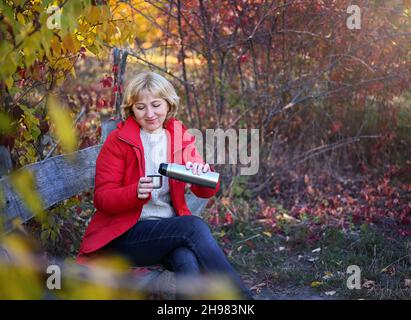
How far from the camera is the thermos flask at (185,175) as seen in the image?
281 cm

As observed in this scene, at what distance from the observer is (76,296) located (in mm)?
1354

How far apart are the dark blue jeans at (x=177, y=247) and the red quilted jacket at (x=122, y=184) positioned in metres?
0.07

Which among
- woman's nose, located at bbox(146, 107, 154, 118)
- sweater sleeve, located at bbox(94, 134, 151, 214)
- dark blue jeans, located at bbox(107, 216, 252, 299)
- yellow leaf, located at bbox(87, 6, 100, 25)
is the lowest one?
dark blue jeans, located at bbox(107, 216, 252, 299)

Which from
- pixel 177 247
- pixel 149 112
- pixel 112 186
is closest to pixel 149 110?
pixel 149 112

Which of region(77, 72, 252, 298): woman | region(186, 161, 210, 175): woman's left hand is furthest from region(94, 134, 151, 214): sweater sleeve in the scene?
region(186, 161, 210, 175): woman's left hand

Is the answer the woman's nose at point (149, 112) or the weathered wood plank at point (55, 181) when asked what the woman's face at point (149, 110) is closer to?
the woman's nose at point (149, 112)

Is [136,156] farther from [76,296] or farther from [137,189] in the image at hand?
[76,296]

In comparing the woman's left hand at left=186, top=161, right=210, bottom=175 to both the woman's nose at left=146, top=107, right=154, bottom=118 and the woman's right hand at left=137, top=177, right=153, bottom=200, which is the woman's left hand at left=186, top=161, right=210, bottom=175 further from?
the woman's nose at left=146, top=107, right=154, bottom=118

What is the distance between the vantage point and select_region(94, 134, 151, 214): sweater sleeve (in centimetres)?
285

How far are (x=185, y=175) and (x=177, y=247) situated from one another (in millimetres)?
326

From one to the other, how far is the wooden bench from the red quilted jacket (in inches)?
6.0

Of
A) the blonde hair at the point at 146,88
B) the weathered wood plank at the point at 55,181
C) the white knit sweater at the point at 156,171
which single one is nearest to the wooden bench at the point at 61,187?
the weathered wood plank at the point at 55,181

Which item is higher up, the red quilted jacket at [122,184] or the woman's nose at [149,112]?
the woman's nose at [149,112]
